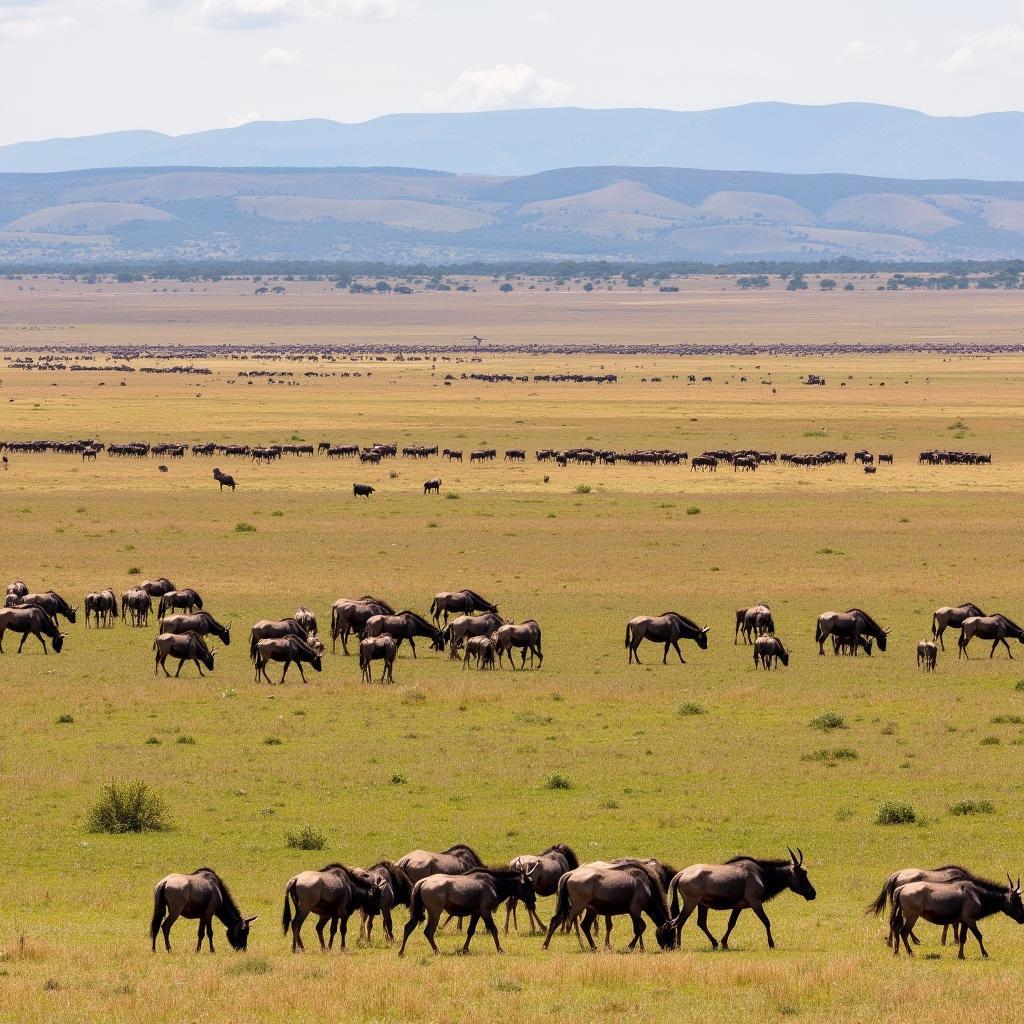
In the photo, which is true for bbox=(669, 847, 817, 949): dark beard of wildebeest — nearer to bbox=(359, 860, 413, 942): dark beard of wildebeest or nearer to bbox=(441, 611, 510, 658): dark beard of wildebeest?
bbox=(359, 860, 413, 942): dark beard of wildebeest

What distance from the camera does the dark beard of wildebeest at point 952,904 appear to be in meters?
14.8

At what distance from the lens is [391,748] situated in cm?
2461

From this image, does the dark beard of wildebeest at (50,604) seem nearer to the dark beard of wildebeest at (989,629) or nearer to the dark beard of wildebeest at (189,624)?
the dark beard of wildebeest at (189,624)

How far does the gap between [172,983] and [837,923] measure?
21.0 feet

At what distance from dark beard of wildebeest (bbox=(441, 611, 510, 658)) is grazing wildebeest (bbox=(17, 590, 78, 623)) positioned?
25.8ft

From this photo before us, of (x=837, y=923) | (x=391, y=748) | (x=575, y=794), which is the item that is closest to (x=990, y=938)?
(x=837, y=923)

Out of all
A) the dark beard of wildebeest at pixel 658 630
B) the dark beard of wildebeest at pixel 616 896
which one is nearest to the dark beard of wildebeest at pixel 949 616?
the dark beard of wildebeest at pixel 658 630

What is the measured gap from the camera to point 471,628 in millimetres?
32125

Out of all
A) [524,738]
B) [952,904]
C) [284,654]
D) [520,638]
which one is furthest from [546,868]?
[520,638]

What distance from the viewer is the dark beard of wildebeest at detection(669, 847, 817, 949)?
1538 centimetres

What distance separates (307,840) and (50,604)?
52.7 feet

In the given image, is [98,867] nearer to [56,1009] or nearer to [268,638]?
[56,1009]

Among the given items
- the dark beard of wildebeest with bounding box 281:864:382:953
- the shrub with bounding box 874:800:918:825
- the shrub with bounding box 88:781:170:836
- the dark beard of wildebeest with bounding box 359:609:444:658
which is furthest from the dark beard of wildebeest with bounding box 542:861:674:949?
the dark beard of wildebeest with bounding box 359:609:444:658

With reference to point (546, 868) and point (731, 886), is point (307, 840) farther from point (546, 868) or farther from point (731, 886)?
point (731, 886)
